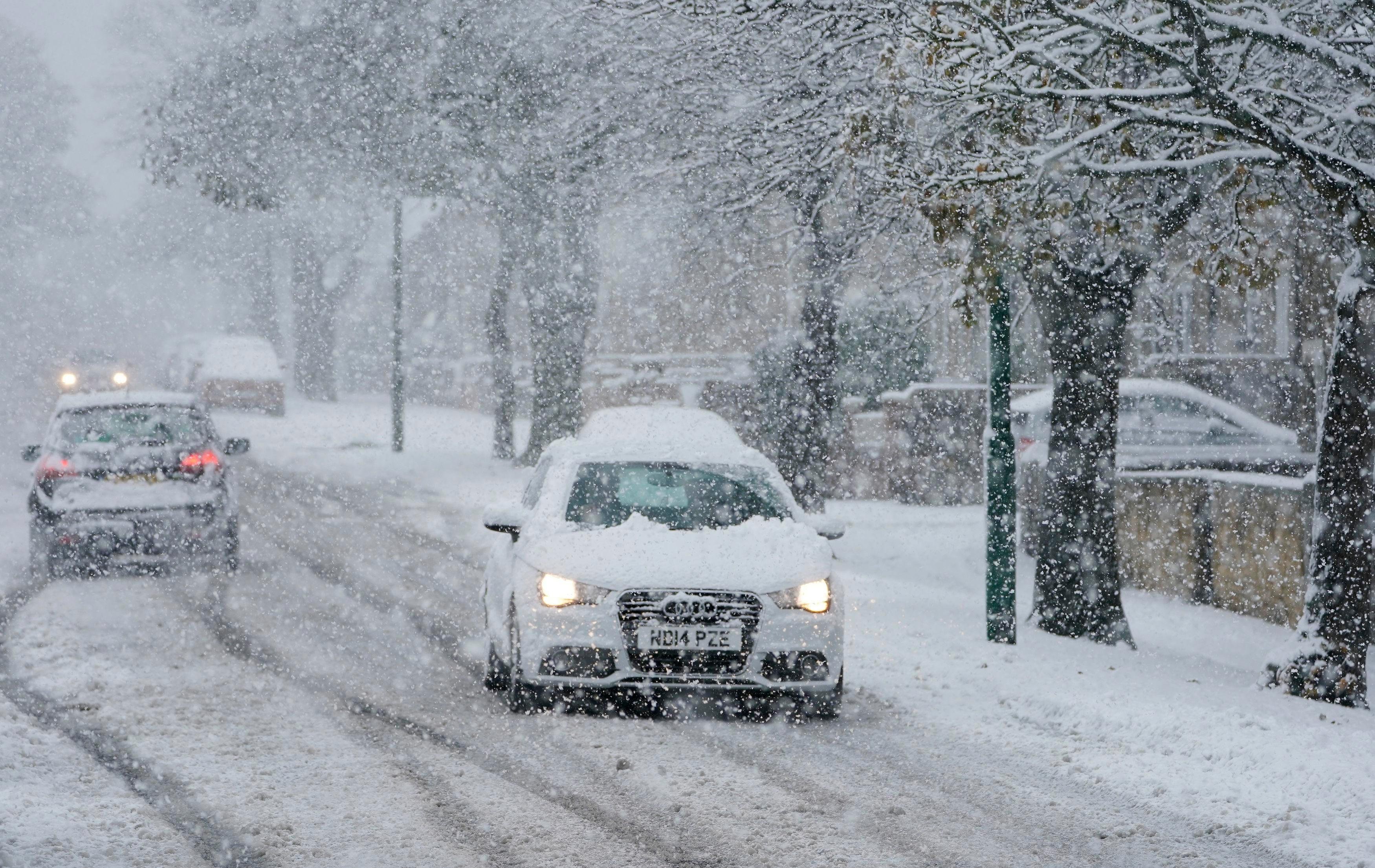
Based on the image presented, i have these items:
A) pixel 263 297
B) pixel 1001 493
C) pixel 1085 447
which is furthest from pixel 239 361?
pixel 1001 493

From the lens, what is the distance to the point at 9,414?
124 ft

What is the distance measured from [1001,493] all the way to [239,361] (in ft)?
111

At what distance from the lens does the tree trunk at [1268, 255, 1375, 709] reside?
32.7ft

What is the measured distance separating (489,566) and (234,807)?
11.9 ft

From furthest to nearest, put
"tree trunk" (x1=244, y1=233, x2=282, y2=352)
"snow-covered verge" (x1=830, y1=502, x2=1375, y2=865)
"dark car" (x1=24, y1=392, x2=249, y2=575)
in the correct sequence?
"tree trunk" (x1=244, y1=233, x2=282, y2=352), "dark car" (x1=24, y1=392, x2=249, y2=575), "snow-covered verge" (x1=830, y1=502, x2=1375, y2=865)

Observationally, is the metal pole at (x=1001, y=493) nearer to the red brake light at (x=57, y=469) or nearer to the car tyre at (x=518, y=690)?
the car tyre at (x=518, y=690)

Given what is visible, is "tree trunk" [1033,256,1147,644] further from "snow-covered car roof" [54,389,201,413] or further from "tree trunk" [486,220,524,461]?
"tree trunk" [486,220,524,461]

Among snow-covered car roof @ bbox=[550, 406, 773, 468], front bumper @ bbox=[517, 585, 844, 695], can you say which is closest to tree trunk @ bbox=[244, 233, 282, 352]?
snow-covered car roof @ bbox=[550, 406, 773, 468]

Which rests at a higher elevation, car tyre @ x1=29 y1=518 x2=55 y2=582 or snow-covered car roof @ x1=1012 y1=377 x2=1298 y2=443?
snow-covered car roof @ x1=1012 y1=377 x2=1298 y2=443

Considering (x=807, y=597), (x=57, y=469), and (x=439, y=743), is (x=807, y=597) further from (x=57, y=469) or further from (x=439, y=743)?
(x=57, y=469)

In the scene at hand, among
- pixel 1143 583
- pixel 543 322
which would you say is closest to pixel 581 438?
pixel 1143 583

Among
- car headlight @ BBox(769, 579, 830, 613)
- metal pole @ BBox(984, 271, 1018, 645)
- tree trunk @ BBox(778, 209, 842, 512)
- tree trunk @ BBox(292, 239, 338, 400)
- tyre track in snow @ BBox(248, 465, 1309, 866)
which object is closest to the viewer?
tyre track in snow @ BBox(248, 465, 1309, 866)

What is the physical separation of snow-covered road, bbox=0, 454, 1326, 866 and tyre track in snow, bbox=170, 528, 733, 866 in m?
0.02

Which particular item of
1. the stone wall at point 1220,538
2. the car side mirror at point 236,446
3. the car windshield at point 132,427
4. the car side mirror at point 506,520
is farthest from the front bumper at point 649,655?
the car side mirror at point 236,446
